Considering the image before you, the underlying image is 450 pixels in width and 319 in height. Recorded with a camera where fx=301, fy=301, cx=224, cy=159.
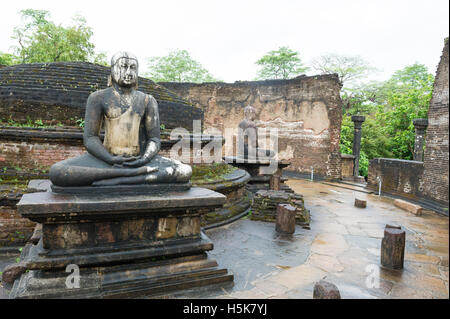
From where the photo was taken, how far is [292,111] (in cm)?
1260

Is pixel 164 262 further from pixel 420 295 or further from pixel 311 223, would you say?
pixel 311 223

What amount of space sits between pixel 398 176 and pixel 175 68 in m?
21.9

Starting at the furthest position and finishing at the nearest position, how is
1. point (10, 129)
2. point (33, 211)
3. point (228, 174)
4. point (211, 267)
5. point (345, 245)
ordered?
1. point (228, 174)
2. point (10, 129)
3. point (345, 245)
4. point (211, 267)
5. point (33, 211)

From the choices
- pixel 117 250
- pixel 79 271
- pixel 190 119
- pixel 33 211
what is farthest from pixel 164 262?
pixel 190 119

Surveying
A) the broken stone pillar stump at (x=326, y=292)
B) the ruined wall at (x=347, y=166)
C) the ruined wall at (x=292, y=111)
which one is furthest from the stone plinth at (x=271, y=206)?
the ruined wall at (x=347, y=166)

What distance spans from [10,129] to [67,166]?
8.15ft

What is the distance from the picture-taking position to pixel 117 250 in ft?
8.39

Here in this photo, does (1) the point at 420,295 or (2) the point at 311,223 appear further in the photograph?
(2) the point at 311,223

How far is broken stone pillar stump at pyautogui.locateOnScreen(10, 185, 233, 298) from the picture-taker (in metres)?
2.32

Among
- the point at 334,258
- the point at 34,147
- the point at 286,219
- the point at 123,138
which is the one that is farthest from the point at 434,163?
the point at 34,147

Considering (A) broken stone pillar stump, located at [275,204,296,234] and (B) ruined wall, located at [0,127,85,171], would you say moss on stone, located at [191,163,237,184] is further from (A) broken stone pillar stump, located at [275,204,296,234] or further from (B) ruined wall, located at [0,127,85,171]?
(B) ruined wall, located at [0,127,85,171]

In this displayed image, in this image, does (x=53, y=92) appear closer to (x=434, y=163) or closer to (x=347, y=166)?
(x=434, y=163)

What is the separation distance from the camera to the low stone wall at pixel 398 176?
7566mm

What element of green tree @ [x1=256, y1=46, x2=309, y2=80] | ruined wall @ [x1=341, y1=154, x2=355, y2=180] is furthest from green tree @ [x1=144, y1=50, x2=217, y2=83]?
ruined wall @ [x1=341, y1=154, x2=355, y2=180]
